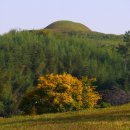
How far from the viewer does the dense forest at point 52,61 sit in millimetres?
104625

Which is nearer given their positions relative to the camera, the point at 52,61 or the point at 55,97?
the point at 55,97

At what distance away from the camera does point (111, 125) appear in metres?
16.8

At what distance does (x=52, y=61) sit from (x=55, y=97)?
239 feet

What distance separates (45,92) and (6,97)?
44172mm

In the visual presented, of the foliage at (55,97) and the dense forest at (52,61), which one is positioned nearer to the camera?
the foliage at (55,97)

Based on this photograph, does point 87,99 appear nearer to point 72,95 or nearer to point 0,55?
point 72,95

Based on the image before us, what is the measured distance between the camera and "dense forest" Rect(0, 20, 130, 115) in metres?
105

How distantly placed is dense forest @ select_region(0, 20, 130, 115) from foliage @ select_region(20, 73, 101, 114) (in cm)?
4871

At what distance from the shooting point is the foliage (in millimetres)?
45656

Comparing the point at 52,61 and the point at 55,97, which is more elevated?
the point at 55,97

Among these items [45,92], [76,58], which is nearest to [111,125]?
[45,92]

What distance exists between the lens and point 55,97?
46156 mm

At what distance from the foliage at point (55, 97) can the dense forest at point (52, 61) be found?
4871cm

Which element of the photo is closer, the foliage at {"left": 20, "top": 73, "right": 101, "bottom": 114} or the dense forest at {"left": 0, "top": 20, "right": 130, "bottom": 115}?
the foliage at {"left": 20, "top": 73, "right": 101, "bottom": 114}
